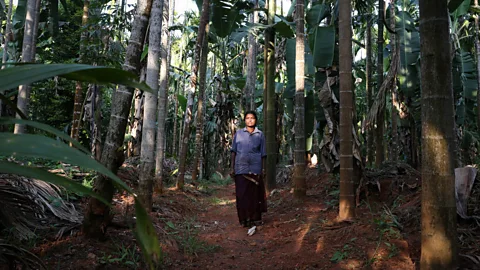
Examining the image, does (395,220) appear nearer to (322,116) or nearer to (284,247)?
(284,247)

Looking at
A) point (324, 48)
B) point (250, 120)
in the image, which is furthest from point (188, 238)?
point (324, 48)

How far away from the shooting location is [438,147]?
2789 millimetres

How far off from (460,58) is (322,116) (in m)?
5.41

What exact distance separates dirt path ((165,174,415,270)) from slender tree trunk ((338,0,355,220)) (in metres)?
0.31

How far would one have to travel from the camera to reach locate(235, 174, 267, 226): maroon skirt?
6.02m

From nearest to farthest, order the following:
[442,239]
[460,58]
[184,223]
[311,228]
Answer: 1. [442,239]
2. [311,228]
3. [184,223]
4. [460,58]

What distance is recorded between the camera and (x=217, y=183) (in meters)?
14.9

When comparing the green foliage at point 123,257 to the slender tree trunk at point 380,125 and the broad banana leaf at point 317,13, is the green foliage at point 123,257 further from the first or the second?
the broad banana leaf at point 317,13

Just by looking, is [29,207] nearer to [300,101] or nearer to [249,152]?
[249,152]

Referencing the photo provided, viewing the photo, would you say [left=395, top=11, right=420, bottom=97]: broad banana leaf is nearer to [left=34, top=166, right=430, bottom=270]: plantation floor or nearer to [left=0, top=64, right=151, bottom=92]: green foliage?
[left=34, top=166, right=430, bottom=270]: plantation floor

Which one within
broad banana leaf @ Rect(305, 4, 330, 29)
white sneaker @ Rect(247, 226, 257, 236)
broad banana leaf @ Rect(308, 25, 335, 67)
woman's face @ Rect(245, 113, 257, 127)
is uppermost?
broad banana leaf @ Rect(305, 4, 330, 29)

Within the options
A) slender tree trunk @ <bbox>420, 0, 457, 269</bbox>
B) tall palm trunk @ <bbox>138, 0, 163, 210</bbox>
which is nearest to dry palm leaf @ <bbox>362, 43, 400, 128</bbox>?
slender tree trunk @ <bbox>420, 0, 457, 269</bbox>

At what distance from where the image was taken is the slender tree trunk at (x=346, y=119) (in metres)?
5.00

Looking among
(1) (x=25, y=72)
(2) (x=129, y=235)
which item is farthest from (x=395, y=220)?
(1) (x=25, y=72)
